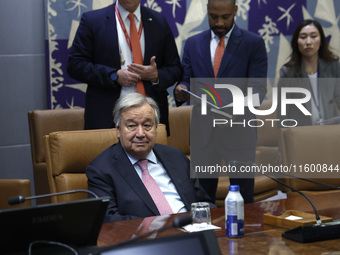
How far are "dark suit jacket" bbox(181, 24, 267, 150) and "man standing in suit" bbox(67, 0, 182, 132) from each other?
6.6 inches

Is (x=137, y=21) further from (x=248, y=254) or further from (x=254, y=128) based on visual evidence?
(x=248, y=254)

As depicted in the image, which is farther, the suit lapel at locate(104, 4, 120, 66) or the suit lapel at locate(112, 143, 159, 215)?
the suit lapel at locate(104, 4, 120, 66)

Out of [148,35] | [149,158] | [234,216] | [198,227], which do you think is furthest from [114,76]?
[234,216]

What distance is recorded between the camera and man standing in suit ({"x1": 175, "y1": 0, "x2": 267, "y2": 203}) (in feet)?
11.0

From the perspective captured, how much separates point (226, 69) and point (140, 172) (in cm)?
105

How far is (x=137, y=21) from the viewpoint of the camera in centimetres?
341

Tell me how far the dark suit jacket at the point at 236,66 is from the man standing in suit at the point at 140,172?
68cm

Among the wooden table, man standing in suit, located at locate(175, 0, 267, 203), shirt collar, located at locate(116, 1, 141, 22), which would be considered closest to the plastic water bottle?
the wooden table

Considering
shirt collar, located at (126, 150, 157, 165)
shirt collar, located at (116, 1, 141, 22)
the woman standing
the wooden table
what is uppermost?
shirt collar, located at (116, 1, 141, 22)

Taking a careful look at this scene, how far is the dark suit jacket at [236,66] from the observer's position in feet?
11.0

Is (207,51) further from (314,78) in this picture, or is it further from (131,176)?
(131,176)

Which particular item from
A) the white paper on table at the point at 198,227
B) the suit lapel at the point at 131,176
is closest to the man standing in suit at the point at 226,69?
the suit lapel at the point at 131,176

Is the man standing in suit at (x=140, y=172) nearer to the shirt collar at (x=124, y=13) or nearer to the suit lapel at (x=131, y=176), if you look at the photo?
the suit lapel at (x=131, y=176)

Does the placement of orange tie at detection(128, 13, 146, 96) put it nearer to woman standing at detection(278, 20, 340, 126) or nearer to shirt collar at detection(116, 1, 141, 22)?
shirt collar at detection(116, 1, 141, 22)
